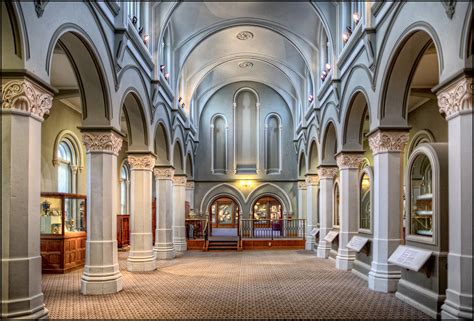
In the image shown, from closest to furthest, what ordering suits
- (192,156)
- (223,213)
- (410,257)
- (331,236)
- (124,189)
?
(410,257), (331,236), (124,189), (192,156), (223,213)

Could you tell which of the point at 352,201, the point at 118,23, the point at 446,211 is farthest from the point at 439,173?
the point at 118,23

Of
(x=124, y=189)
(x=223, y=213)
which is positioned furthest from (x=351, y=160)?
(x=223, y=213)

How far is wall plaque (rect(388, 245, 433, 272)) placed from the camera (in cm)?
809

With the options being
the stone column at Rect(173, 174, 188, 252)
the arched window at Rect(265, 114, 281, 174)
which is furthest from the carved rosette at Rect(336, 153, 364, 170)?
the arched window at Rect(265, 114, 281, 174)

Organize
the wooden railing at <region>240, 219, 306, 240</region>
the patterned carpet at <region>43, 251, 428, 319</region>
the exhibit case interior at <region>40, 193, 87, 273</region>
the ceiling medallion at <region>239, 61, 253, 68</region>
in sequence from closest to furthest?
the patterned carpet at <region>43, 251, 428, 319</region> → the exhibit case interior at <region>40, 193, 87, 273</region> → the wooden railing at <region>240, 219, 306, 240</region> → the ceiling medallion at <region>239, 61, 253, 68</region>

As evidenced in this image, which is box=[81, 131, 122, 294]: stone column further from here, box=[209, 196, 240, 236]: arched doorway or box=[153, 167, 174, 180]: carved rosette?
box=[209, 196, 240, 236]: arched doorway

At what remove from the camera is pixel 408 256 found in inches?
342

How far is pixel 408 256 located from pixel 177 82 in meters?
12.4

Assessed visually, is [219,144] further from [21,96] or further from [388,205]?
[21,96]

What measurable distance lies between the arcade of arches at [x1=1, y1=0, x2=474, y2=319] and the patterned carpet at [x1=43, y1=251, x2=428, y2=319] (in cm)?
7

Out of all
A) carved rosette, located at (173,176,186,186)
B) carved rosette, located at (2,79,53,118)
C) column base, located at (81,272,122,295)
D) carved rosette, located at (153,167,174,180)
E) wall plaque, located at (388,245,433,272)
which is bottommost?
column base, located at (81,272,122,295)

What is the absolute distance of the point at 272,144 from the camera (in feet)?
93.6

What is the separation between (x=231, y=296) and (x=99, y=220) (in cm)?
327

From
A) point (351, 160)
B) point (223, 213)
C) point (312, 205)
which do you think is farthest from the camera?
point (223, 213)
